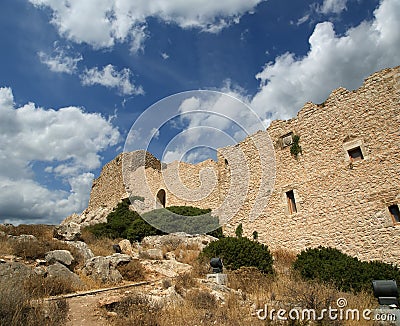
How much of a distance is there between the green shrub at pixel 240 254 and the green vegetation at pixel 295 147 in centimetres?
501

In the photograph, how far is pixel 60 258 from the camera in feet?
23.9

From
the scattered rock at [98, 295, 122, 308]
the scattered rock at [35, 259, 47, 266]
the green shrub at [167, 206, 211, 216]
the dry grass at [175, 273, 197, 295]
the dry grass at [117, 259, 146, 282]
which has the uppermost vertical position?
the green shrub at [167, 206, 211, 216]

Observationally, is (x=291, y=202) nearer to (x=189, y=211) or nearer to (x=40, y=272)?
(x=189, y=211)

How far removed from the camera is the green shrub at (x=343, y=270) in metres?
6.88

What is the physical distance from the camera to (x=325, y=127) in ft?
38.0

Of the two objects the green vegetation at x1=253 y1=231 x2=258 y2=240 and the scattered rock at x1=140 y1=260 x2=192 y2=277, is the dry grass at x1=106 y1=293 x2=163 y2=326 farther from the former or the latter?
the green vegetation at x1=253 y1=231 x2=258 y2=240

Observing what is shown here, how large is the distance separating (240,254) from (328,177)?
5.06 metres

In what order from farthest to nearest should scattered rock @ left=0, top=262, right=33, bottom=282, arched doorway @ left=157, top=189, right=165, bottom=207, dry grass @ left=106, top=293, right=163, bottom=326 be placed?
1. arched doorway @ left=157, top=189, right=165, bottom=207
2. scattered rock @ left=0, top=262, right=33, bottom=282
3. dry grass @ left=106, top=293, right=163, bottom=326

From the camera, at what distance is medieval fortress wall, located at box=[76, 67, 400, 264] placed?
9.55 meters

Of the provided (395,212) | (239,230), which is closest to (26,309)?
(395,212)

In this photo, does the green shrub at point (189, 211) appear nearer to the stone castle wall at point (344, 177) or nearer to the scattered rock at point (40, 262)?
the stone castle wall at point (344, 177)

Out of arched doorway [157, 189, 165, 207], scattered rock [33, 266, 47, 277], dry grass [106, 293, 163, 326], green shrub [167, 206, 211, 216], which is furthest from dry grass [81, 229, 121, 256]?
arched doorway [157, 189, 165, 207]

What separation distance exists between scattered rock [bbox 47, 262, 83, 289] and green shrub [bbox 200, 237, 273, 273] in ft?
14.3

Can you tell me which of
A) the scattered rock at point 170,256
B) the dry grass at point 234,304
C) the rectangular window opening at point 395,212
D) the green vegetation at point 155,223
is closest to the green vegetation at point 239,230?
the green vegetation at point 155,223
